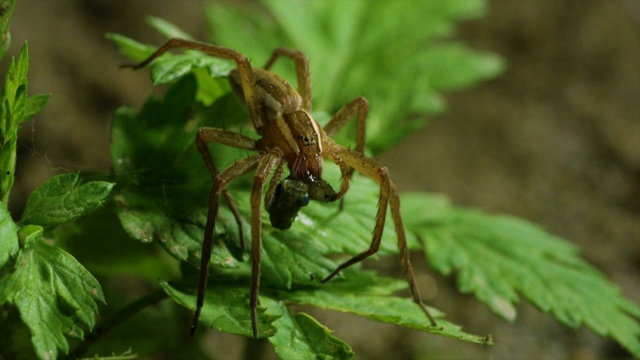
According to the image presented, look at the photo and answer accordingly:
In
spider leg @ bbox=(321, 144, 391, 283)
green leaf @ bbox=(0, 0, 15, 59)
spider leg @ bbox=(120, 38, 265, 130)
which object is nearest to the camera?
green leaf @ bbox=(0, 0, 15, 59)

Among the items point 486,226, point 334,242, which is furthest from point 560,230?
point 334,242

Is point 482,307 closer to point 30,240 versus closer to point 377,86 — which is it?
point 377,86

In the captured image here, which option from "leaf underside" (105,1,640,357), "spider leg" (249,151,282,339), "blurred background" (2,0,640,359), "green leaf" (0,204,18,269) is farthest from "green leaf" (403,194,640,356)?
"green leaf" (0,204,18,269)

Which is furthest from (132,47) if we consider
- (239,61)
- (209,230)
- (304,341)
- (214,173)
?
(304,341)

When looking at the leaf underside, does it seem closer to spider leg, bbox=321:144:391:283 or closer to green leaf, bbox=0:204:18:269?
spider leg, bbox=321:144:391:283

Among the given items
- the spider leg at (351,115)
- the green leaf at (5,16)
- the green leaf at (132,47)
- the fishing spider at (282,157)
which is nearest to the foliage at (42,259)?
the green leaf at (5,16)

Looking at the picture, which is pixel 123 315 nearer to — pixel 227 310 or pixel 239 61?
pixel 227 310
